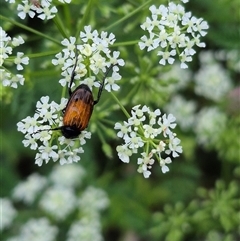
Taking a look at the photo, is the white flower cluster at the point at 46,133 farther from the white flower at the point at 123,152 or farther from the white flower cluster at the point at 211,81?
the white flower cluster at the point at 211,81

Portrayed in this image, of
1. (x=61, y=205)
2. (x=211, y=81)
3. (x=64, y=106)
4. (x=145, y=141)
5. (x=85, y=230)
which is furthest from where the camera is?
(x=211, y=81)

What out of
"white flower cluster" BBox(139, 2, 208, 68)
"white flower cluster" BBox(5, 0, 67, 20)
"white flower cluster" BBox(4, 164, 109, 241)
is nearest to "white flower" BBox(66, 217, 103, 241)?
"white flower cluster" BBox(4, 164, 109, 241)

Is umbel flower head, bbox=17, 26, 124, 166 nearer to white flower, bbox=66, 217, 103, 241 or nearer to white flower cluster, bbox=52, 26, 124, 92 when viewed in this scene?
white flower cluster, bbox=52, 26, 124, 92

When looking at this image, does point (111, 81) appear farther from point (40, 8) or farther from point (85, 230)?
point (85, 230)

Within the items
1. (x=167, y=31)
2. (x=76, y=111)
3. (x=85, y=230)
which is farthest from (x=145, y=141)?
(x=85, y=230)

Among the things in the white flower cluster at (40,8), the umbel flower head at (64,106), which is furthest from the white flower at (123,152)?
the white flower cluster at (40,8)

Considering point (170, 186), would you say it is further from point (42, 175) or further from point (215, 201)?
point (42, 175)

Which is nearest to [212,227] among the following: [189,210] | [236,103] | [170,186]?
[189,210]
